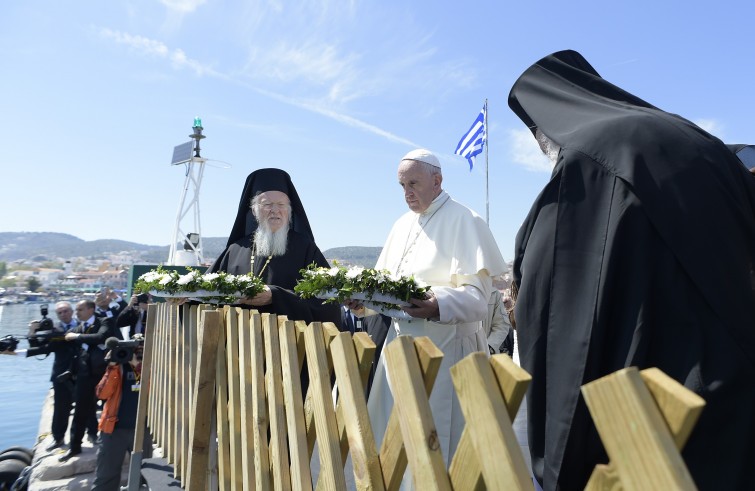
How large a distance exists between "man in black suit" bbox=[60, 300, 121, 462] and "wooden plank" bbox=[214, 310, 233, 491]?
227 inches

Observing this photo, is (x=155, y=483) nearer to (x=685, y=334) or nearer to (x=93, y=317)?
(x=685, y=334)

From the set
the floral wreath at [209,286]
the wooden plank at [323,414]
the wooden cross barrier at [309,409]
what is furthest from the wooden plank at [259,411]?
the floral wreath at [209,286]

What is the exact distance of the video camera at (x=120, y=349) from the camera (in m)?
5.30

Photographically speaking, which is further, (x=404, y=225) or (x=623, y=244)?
(x=404, y=225)

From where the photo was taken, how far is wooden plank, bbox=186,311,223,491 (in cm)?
297

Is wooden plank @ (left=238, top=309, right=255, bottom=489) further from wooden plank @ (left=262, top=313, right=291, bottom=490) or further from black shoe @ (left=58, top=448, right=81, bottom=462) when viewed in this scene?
black shoe @ (left=58, top=448, right=81, bottom=462)

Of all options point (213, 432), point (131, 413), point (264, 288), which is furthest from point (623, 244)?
point (131, 413)

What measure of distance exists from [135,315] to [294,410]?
7.17 m

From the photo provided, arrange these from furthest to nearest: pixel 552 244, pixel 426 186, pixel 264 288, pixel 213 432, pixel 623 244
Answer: pixel 264 288 → pixel 426 186 → pixel 213 432 → pixel 552 244 → pixel 623 244

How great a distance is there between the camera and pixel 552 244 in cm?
171

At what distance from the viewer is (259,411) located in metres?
2.29

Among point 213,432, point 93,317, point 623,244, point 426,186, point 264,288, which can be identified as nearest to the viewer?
point 623,244

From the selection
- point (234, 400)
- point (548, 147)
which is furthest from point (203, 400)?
point (548, 147)

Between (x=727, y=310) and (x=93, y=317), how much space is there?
31.9 ft
